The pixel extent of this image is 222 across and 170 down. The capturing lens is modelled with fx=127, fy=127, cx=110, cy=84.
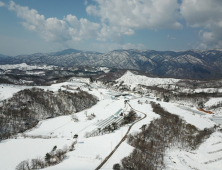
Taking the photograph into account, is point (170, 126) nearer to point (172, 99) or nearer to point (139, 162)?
point (139, 162)

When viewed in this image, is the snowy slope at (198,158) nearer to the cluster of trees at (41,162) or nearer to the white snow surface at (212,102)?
the cluster of trees at (41,162)

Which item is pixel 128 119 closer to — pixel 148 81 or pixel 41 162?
pixel 41 162

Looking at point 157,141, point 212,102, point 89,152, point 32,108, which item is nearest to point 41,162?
point 89,152

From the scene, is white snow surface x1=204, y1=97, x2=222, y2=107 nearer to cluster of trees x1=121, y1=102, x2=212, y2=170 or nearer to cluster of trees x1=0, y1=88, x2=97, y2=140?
cluster of trees x1=121, y1=102, x2=212, y2=170

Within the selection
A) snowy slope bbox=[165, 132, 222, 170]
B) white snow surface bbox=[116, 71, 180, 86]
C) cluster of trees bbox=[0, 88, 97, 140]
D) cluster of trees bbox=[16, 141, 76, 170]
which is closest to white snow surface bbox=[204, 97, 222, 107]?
snowy slope bbox=[165, 132, 222, 170]

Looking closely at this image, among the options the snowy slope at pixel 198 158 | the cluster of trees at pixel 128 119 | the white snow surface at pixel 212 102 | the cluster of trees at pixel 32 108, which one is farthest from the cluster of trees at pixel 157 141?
the white snow surface at pixel 212 102

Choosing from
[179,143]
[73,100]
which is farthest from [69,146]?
[73,100]
